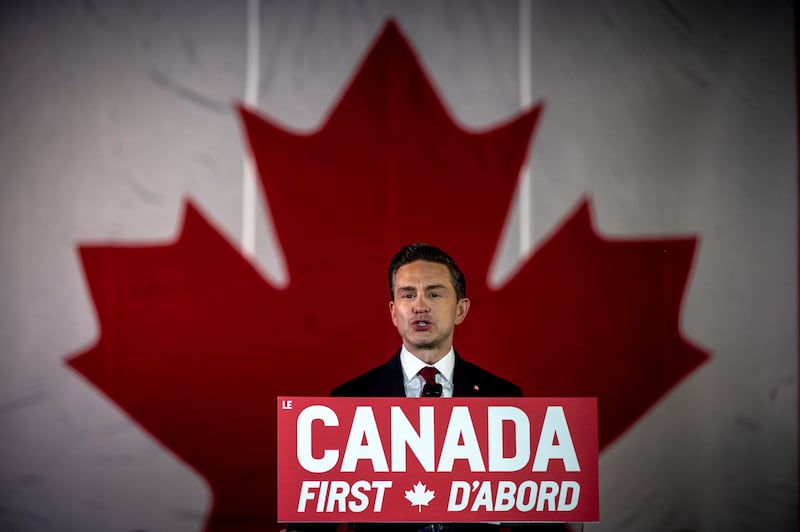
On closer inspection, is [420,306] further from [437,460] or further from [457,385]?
[437,460]

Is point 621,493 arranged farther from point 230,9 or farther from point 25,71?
point 25,71

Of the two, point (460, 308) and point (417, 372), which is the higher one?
point (460, 308)

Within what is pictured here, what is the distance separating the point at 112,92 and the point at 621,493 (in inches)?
80.3

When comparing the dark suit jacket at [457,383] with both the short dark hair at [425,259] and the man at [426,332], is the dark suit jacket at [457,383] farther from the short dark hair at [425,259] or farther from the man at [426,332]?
the short dark hair at [425,259]

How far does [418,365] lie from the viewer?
71.0 inches

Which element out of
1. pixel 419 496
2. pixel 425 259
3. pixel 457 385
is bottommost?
pixel 419 496

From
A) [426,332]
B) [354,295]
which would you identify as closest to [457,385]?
[426,332]

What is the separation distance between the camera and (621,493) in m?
2.40

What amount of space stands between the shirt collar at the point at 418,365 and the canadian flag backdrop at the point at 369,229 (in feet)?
1.95

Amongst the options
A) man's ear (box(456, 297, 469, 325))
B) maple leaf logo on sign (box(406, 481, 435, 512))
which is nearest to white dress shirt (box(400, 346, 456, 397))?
man's ear (box(456, 297, 469, 325))

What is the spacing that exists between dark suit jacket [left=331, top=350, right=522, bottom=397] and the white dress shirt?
1 centimetres

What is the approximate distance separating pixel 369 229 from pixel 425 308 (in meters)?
0.67

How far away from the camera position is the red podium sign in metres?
1.58

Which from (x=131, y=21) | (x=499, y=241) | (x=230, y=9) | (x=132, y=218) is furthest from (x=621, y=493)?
(x=131, y=21)
